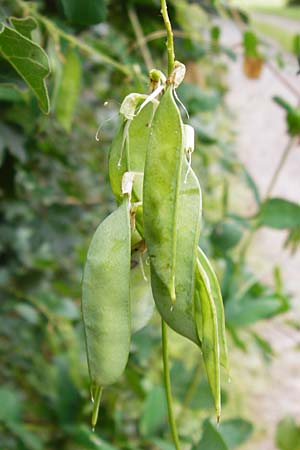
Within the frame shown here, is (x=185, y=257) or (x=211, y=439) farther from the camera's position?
(x=211, y=439)

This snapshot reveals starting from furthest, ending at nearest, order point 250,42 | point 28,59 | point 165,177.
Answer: point 250,42 < point 28,59 < point 165,177

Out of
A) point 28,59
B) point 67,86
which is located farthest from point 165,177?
point 67,86

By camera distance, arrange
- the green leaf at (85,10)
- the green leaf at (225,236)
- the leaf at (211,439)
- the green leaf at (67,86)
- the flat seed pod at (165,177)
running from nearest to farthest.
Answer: the flat seed pod at (165,177)
the leaf at (211,439)
the green leaf at (85,10)
the green leaf at (67,86)
the green leaf at (225,236)

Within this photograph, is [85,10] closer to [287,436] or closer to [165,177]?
[165,177]

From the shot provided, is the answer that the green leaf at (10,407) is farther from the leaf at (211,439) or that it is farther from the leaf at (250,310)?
the leaf at (211,439)

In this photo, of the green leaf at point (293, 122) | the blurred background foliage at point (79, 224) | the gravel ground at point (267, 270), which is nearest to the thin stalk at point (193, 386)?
the blurred background foliage at point (79, 224)

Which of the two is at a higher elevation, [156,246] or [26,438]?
[156,246]

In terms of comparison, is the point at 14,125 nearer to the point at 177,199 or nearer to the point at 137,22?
the point at 137,22

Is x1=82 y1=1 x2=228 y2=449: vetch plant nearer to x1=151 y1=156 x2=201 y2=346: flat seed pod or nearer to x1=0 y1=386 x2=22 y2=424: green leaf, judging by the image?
x1=151 y1=156 x2=201 y2=346: flat seed pod
